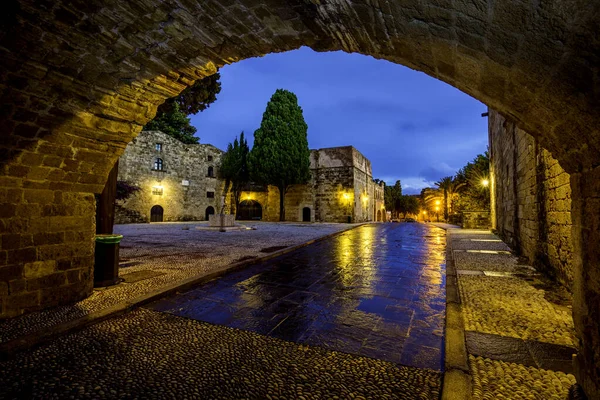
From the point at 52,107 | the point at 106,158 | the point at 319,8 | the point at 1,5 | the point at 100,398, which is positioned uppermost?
Result: the point at 1,5

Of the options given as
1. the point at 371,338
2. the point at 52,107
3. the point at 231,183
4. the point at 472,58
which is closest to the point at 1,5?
the point at 52,107

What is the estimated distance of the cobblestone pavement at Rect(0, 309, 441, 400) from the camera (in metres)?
1.83

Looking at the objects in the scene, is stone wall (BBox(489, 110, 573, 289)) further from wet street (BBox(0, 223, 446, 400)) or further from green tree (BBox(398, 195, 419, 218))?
green tree (BBox(398, 195, 419, 218))

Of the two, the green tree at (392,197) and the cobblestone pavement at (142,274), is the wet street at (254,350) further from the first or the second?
the green tree at (392,197)

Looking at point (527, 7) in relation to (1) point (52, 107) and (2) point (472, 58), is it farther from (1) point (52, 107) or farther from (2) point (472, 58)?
(1) point (52, 107)

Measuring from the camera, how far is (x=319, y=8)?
1665mm

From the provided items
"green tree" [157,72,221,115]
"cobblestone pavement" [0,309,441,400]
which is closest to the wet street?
"cobblestone pavement" [0,309,441,400]

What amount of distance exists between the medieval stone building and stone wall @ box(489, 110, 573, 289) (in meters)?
15.4

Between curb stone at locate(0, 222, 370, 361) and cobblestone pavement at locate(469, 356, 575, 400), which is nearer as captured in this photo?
cobblestone pavement at locate(469, 356, 575, 400)

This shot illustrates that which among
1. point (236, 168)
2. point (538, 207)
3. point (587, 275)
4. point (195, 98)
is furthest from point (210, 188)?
point (587, 275)

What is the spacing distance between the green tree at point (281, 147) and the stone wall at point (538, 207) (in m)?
16.3

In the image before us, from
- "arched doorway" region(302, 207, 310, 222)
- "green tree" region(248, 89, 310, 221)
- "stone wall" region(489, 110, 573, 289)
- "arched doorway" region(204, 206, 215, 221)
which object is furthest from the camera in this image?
"arched doorway" region(204, 206, 215, 221)

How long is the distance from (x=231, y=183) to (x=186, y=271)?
22.1m

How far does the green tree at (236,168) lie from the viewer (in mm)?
24766
